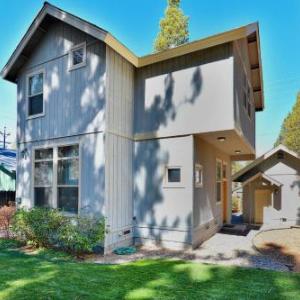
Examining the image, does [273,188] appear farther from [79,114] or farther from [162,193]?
[79,114]

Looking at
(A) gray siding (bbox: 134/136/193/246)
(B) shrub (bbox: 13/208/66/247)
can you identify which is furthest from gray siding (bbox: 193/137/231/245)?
(B) shrub (bbox: 13/208/66/247)

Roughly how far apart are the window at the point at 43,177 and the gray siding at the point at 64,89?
2.01 ft

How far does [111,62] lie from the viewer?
8.23 m

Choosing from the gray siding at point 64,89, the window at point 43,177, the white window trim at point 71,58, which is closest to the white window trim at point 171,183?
the gray siding at point 64,89

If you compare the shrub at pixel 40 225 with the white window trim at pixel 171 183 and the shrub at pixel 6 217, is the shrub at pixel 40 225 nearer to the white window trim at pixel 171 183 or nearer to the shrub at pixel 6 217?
the shrub at pixel 6 217

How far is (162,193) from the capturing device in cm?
855

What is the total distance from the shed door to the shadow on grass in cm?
845

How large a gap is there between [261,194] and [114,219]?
29.6 feet

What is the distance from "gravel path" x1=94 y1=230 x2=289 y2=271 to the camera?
672 centimetres

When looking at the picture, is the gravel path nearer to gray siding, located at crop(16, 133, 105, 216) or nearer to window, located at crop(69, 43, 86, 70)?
gray siding, located at crop(16, 133, 105, 216)

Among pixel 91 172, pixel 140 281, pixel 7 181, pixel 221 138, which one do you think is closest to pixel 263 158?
pixel 221 138

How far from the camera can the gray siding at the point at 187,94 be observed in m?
7.85

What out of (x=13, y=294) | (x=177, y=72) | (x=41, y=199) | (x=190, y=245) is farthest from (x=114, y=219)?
(x=177, y=72)

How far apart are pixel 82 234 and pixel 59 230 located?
735 mm
